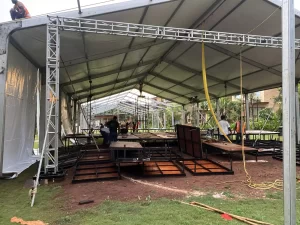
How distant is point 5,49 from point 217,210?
208 inches

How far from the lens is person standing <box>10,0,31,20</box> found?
5.83m

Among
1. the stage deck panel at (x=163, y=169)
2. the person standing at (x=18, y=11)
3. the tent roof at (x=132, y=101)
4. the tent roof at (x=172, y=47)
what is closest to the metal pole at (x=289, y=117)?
the stage deck panel at (x=163, y=169)

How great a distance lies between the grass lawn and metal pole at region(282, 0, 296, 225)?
4.17ft

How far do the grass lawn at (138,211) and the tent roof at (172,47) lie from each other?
3.80 metres

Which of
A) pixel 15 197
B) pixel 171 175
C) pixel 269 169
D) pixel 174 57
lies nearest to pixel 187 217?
pixel 171 175

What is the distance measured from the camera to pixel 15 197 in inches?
172

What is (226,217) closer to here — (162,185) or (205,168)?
(162,185)

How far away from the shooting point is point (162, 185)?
5.07 meters

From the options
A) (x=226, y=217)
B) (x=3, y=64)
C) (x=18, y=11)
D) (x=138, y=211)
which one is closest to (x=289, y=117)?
(x=226, y=217)

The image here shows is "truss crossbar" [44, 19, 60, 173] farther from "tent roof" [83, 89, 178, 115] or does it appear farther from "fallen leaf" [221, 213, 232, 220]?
"tent roof" [83, 89, 178, 115]

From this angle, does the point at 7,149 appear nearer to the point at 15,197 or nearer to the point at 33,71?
the point at 15,197

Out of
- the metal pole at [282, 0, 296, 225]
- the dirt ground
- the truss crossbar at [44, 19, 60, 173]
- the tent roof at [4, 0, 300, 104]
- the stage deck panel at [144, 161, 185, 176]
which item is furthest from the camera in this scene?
the tent roof at [4, 0, 300, 104]

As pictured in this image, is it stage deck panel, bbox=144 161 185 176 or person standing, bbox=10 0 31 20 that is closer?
person standing, bbox=10 0 31 20

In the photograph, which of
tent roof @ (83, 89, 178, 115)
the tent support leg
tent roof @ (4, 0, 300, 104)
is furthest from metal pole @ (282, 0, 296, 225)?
tent roof @ (83, 89, 178, 115)
